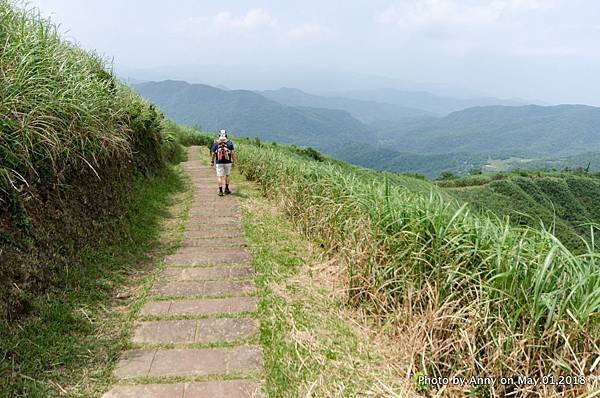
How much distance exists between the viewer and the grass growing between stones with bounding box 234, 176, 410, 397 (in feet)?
7.75

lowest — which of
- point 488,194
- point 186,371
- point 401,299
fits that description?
point 488,194

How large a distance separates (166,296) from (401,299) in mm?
2082

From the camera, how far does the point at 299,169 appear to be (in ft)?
21.0

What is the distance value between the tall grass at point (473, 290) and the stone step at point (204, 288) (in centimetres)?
103

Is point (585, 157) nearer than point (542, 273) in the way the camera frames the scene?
No

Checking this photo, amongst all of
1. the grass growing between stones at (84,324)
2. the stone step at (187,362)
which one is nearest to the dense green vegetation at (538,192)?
the grass growing between stones at (84,324)

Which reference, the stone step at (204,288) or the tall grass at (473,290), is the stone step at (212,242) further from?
the tall grass at (473,290)

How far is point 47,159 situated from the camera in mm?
3621

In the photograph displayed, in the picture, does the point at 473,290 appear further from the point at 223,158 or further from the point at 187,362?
the point at 223,158

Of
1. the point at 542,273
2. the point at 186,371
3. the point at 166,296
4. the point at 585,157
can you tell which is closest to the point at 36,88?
the point at 166,296

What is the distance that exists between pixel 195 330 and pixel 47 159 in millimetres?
2210

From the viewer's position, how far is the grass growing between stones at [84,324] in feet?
7.50

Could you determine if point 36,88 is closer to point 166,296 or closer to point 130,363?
point 166,296

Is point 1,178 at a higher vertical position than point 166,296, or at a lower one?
higher
